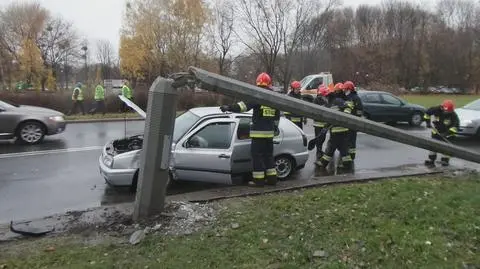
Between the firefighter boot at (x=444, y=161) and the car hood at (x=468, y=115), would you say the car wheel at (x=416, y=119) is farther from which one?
the firefighter boot at (x=444, y=161)

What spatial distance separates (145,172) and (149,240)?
0.85 metres

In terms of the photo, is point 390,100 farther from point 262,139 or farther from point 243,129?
point 262,139

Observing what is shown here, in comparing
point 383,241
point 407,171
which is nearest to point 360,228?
point 383,241

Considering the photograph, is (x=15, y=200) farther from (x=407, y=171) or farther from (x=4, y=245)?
(x=407, y=171)

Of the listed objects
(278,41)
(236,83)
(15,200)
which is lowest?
(15,200)

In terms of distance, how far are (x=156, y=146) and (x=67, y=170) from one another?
535 cm

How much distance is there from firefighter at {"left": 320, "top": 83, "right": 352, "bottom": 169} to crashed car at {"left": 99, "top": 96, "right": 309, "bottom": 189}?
2.23 metres

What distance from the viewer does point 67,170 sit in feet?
31.2

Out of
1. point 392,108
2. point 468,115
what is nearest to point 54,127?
point 392,108

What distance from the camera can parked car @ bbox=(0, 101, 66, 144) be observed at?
12.5 metres

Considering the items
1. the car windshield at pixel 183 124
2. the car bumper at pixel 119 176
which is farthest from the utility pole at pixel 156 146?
the car windshield at pixel 183 124

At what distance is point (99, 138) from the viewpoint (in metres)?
14.2

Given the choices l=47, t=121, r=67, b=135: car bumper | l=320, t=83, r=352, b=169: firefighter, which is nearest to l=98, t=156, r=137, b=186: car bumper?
l=320, t=83, r=352, b=169: firefighter

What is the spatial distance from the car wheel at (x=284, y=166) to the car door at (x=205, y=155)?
3.95 ft
